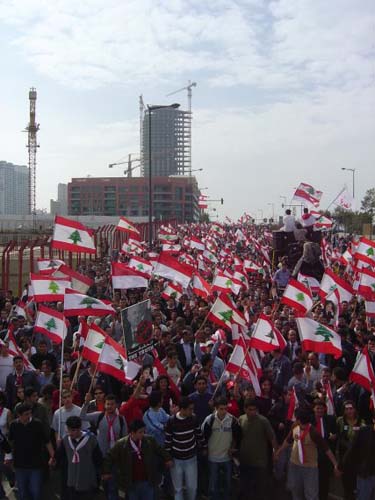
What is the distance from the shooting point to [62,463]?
704cm

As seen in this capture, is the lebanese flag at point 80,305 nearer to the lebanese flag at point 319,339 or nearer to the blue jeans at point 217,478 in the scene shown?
the lebanese flag at point 319,339

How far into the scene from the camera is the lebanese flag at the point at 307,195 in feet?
95.0

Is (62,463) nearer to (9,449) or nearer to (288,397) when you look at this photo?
(9,449)

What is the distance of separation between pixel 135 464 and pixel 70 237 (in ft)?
28.6

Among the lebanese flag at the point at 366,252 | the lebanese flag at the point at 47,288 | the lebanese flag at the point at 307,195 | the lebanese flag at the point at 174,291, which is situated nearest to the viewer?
the lebanese flag at the point at 47,288

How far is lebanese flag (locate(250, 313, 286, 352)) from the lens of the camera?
9586mm

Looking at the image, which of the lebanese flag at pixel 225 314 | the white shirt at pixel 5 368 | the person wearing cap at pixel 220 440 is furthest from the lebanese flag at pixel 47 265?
the person wearing cap at pixel 220 440

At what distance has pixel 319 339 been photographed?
973 centimetres

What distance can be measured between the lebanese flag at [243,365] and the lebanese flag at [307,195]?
815 inches

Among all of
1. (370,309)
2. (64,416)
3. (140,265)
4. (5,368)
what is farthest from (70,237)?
(64,416)

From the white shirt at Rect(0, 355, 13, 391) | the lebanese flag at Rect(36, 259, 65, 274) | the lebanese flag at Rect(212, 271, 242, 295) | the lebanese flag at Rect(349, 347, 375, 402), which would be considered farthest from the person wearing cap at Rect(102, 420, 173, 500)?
the lebanese flag at Rect(36, 259, 65, 274)

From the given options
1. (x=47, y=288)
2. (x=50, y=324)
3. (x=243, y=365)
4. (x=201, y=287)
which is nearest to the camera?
(x=243, y=365)

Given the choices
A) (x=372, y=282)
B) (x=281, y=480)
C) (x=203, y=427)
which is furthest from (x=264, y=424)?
(x=372, y=282)

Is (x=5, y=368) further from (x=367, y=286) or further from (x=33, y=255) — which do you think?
(x=33, y=255)
